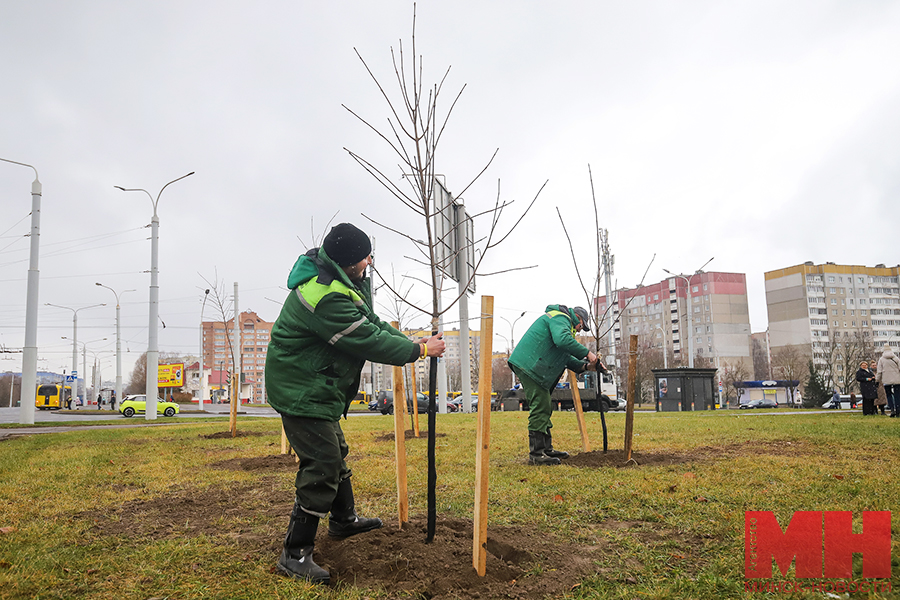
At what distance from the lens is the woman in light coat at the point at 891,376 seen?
13.2 m

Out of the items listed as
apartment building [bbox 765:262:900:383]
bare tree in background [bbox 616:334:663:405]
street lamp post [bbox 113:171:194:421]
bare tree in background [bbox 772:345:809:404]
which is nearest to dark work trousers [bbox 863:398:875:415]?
street lamp post [bbox 113:171:194:421]

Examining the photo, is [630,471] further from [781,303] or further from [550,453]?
[781,303]

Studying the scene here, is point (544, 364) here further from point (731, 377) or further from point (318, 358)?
point (731, 377)

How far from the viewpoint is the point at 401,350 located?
3066mm

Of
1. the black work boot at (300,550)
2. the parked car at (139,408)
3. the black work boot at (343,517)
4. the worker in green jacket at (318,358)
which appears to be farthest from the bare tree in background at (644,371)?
the black work boot at (300,550)

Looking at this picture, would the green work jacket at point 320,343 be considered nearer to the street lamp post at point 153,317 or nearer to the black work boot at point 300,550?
the black work boot at point 300,550

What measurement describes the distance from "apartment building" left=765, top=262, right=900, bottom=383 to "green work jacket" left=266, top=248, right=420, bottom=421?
98.4 meters

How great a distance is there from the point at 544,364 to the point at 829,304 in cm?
10363

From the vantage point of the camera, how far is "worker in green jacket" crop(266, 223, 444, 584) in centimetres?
301

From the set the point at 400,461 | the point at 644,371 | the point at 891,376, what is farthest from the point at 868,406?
the point at 644,371

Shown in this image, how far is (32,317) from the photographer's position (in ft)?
63.1

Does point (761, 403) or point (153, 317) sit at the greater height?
point (153, 317)

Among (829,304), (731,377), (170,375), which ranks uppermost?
(829,304)

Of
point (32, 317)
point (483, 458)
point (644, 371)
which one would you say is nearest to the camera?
point (483, 458)
